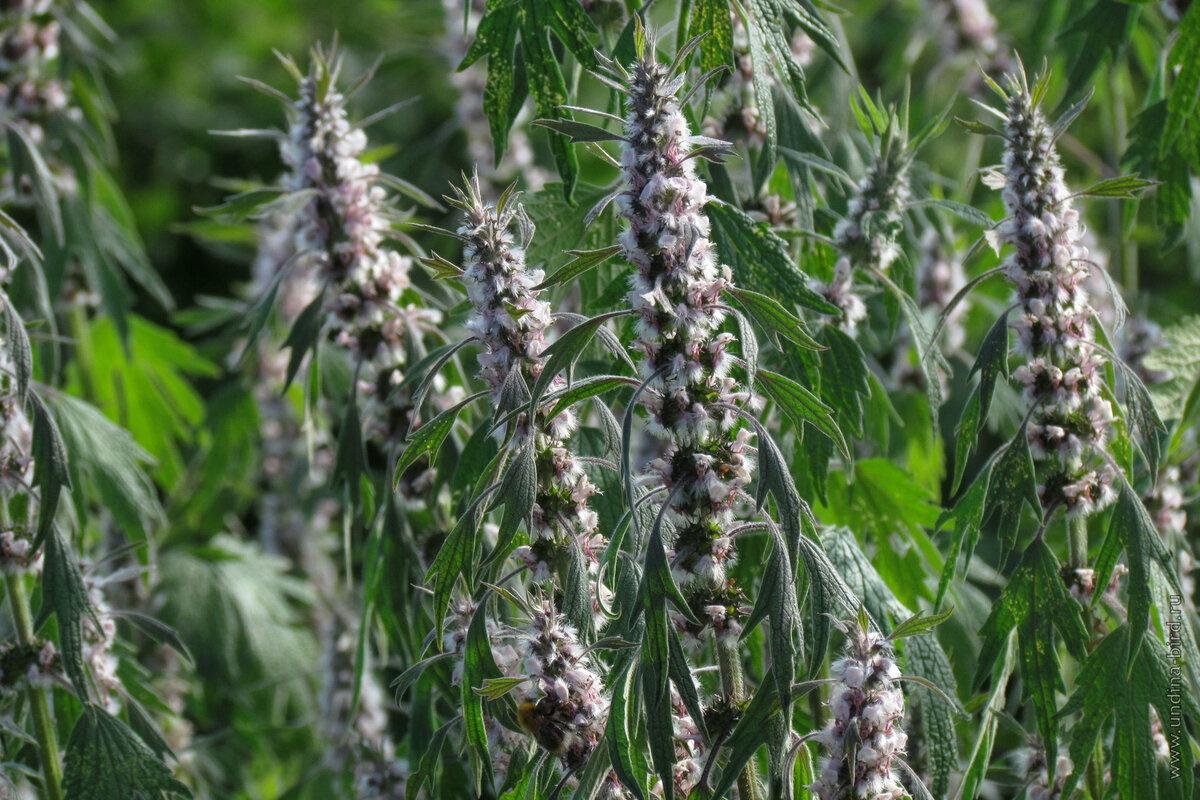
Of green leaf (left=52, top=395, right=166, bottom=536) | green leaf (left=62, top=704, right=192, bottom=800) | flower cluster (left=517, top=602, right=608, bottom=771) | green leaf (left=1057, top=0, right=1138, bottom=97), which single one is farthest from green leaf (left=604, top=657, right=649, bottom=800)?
green leaf (left=1057, top=0, right=1138, bottom=97)

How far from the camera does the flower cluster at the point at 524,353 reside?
1.35 metres

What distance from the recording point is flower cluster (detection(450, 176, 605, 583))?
135 centimetres

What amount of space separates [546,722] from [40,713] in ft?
3.27

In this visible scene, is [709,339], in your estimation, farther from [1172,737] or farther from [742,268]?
[1172,737]

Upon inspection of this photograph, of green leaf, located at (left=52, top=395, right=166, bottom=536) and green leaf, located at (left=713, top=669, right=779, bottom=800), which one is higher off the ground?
green leaf, located at (left=52, top=395, right=166, bottom=536)

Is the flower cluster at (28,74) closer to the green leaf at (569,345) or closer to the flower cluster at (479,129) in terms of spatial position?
the flower cluster at (479,129)

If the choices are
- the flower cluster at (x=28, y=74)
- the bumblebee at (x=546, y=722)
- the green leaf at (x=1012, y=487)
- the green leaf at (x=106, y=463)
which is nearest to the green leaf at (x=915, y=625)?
the green leaf at (x=1012, y=487)

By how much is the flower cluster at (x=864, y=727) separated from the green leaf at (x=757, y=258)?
450 millimetres

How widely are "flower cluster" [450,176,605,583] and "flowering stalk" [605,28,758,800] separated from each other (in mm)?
124

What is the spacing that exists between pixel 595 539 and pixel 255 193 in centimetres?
92

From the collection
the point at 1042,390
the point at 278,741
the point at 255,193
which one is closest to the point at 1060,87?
the point at 1042,390

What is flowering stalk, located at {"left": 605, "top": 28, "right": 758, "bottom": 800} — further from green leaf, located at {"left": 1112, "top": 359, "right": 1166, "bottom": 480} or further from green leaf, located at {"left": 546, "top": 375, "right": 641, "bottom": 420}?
green leaf, located at {"left": 1112, "top": 359, "right": 1166, "bottom": 480}

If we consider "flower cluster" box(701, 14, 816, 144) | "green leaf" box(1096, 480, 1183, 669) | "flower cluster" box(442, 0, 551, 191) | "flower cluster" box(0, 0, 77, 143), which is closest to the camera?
"green leaf" box(1096, 480, 1183, 669)

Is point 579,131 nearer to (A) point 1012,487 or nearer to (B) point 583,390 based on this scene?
(B) point 583,390
